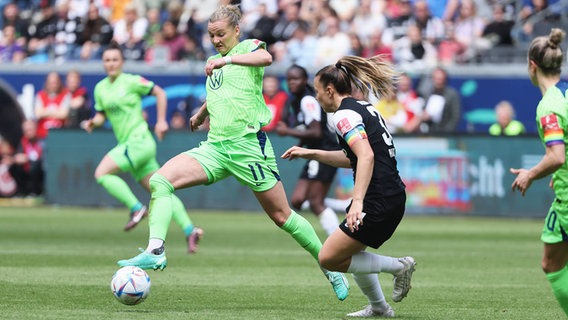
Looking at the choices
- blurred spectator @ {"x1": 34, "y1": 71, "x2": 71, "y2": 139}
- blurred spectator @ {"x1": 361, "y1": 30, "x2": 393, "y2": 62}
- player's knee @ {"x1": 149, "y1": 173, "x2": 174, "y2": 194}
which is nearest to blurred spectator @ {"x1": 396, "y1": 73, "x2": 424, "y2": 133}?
blurred spectator @ {"x1": 361, "y1": 30, "x2": 393, "y2": 62}

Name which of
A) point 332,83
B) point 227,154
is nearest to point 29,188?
point 227,154

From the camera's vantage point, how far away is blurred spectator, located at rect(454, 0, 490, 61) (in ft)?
80.9

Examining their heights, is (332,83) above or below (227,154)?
above

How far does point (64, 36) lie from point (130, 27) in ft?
5.73

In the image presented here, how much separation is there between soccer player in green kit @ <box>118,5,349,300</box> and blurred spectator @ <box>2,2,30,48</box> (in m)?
19.3

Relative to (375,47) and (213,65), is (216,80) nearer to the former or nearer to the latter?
(213,65)

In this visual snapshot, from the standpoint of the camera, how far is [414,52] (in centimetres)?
2469

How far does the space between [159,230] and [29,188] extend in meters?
17.6

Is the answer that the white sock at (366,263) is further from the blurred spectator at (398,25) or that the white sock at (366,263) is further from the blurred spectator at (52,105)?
the blurred spectator at (52,105)

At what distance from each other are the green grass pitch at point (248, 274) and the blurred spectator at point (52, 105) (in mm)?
5642

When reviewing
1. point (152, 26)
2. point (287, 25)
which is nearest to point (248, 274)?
point (287, 25)

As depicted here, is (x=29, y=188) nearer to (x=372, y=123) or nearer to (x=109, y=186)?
(x=109, y=186)

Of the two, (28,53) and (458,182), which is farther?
(28,53)

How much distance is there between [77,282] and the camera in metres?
11.2
